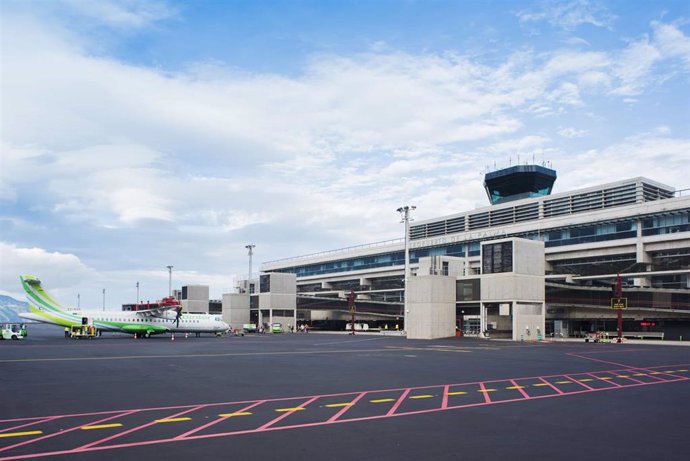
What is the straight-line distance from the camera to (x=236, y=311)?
434 ft

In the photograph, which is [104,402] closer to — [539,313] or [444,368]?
[444,368]

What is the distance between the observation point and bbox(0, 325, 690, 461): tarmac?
49.3 feet

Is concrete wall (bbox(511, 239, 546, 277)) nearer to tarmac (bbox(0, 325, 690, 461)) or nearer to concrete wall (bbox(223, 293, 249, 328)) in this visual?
tarmac (bbox(0, 325, 690, 461))

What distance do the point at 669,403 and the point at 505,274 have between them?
187ft

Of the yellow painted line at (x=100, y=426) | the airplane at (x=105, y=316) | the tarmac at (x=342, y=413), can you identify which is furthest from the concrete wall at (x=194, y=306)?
the yellow painted line at (x=100, y=426)

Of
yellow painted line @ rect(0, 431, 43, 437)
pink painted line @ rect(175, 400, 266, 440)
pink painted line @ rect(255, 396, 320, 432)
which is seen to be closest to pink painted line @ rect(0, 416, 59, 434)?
yellow painted line @ rect(0, 431, 43, 437)

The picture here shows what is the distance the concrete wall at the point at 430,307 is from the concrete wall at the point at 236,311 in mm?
54517

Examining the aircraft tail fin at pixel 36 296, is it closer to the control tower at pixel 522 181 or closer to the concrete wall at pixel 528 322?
the concrete wall at pixel 528 322

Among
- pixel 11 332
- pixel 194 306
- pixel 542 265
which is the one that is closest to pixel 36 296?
pixel 11 332

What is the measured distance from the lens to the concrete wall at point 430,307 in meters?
85.2

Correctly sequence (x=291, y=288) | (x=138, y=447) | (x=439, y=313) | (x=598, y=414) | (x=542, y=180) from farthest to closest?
(x=542, y=180) → (x=291, y=288) → (x=439, y=313) → (x=598, y=414) → (x=138, y=447)

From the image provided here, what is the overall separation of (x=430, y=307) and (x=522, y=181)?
238ft

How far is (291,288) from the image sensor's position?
12962 centimetres

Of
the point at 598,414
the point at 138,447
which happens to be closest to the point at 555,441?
the point at 598,414
